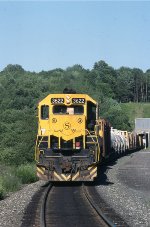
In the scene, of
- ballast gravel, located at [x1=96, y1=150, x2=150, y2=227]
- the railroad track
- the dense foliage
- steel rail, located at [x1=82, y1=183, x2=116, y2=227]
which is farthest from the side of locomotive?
the dense foliage

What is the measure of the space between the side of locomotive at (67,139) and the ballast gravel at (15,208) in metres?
1.38

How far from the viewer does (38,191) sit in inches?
858

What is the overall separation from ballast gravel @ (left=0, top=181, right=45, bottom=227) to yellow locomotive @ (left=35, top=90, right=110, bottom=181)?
1379 mm

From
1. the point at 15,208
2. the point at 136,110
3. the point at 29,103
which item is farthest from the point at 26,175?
the point at 136,110

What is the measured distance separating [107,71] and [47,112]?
170438mm

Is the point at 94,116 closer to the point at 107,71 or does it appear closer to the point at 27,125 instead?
the point at 27,125

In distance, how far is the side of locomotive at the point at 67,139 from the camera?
23156 mm

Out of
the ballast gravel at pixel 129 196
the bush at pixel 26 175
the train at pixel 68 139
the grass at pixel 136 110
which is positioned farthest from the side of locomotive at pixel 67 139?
the grass at pixel 136 110

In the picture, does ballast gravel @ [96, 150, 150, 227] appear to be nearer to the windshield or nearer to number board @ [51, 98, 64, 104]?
the windshield

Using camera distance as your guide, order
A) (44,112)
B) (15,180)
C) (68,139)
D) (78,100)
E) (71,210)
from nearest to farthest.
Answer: (71,210), (68,139), (78,100), (44,112), (15,180)

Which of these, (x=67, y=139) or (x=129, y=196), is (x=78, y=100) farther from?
(x=129, y=196)

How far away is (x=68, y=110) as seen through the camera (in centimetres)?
2445

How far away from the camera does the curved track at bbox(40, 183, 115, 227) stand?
14027 mm

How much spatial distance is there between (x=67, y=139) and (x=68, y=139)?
5 cm
